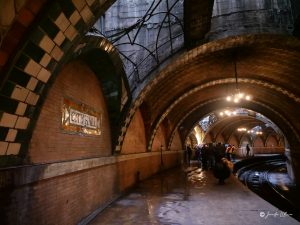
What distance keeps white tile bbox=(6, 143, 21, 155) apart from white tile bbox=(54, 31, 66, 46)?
169 centimetres

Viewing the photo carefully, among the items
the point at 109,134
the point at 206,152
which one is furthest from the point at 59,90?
the point at 206,152

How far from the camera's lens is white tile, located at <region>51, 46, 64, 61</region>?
13.7 ft

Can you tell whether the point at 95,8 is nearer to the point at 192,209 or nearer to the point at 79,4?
the point at 79,4

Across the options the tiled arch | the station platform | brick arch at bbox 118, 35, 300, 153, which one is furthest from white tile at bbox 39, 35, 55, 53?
brick arch at bbox 118, 35, 300, 153

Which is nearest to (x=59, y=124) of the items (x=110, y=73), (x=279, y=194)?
(x=110, y=73)

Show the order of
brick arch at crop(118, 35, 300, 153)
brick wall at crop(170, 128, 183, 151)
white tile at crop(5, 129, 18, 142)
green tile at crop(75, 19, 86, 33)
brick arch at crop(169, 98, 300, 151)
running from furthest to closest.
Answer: brick wall at crop(170, 128, 183, 151) → brick arch at crop(169, 98, 300, 151) → brick arch at crop(118, 35, 300, 153) → green tile at crop(75, 19, 86, 33) → white tile at crop(5, 129, 18, 142)

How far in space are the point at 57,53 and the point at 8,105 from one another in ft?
3.58

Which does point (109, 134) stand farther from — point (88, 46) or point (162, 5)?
point (162, 5)

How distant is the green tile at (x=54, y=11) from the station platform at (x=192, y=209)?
4.57 meters

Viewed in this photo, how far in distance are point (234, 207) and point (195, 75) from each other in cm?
762

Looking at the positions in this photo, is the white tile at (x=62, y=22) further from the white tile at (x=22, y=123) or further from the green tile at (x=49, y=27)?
the white tile at (x=22, y=123)

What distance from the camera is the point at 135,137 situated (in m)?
12.3

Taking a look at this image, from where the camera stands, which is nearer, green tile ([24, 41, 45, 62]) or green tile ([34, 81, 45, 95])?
green tile ([24, 41, 45, 62])

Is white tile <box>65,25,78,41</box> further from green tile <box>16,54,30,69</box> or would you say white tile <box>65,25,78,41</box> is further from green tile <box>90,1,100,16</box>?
green tile <box>16,54,30,69</box>
